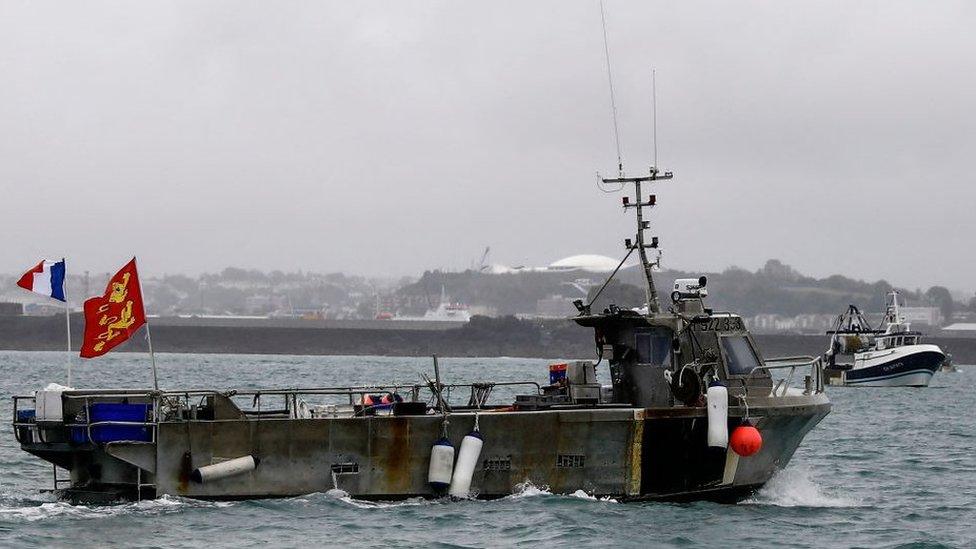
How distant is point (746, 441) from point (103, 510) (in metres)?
10.4

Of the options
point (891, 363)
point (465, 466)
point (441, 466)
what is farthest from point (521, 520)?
point (891, 363)

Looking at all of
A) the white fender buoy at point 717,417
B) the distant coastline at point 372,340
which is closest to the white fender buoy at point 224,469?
the white fender buoy at point 717,417

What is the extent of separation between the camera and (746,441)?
78.4 ft

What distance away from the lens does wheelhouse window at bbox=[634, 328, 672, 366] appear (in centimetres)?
2533

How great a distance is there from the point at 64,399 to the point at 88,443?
2.59 feet

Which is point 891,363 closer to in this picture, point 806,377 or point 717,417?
point 806,377

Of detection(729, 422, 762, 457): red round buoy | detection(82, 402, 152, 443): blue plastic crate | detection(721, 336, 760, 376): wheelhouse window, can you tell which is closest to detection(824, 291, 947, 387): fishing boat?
detection(721, 336, 760, 376): wheelhouse window

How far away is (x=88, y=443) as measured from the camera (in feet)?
74.6

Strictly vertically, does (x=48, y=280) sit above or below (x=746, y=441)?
above

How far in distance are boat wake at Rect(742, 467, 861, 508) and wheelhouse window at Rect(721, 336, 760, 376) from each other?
2263 millimetres

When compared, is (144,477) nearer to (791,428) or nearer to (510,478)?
(510,478)

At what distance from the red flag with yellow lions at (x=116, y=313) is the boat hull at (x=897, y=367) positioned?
7385 cm

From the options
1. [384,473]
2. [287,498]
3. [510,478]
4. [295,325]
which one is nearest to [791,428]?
[510,478]

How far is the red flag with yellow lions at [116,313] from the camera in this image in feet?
75.0
